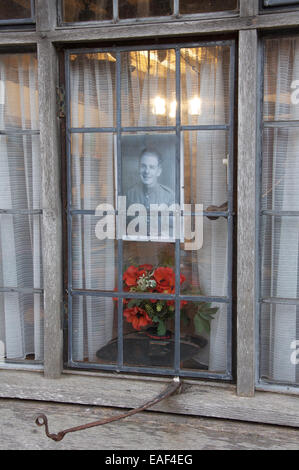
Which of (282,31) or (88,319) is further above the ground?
(282,31)

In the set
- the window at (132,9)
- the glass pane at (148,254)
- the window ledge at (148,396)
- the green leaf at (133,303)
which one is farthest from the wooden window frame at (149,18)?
the window ledge at (148,396)

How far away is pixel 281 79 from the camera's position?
2.59 m

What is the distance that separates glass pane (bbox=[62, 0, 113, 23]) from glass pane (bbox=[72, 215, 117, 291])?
1.07 meters

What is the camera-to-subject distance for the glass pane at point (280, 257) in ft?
8.63

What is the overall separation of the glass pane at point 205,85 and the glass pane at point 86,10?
1.51 feet

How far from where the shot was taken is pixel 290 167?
8.56 ft

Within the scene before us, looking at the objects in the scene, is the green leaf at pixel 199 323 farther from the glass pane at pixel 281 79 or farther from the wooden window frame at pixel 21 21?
the wooden window frame at pixel 21 21

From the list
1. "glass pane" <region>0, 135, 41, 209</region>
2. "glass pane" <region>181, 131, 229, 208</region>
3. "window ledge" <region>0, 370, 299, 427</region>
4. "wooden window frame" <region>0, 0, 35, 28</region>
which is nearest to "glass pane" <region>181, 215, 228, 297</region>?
"glass pane" <region>181, 131, 229, 208</region>

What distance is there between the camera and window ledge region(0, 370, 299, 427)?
2.57m
